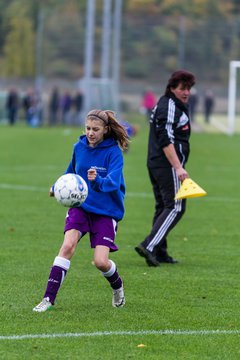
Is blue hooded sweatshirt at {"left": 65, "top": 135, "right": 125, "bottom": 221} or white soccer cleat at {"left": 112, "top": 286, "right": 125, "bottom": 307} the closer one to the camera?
blue hooded sweatshirt at {"left": 65, "top": 135, "right": 125, "bottom": 221}

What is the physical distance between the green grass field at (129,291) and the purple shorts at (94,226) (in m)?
0.57

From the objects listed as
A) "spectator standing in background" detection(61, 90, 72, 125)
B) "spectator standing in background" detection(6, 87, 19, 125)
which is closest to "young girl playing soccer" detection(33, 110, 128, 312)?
"spectator standing in background" detection(6, 87, 19, 125)

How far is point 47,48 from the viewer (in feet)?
236

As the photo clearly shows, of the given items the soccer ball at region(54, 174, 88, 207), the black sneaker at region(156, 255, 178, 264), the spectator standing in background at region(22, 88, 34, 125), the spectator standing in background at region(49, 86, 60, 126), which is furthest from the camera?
the spectator standing in background at region(22, 88, 34, 125)

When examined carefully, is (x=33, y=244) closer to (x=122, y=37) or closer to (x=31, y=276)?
(x=31, y=276)

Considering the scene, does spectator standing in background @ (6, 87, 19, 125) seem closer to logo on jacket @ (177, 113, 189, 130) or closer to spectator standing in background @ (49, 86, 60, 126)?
spectator standing in background @ (49, 86, 60, 126)

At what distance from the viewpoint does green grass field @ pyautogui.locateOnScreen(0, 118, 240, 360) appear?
7336 mm

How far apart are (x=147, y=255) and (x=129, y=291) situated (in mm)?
1553

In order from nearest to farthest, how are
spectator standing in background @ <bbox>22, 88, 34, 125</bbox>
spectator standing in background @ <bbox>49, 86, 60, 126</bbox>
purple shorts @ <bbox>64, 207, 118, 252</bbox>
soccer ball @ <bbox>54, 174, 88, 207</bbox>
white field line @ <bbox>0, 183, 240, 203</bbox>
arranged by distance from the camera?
1. soccer ball @ <bbox>54, 174, 88, 207</bbox>
2. purple shorts @ <bbox>64, 207, 118, 252</bbox>
3. white field line @ <bbox>0, 183, 240, 203</bbox>
4. spectator standing in background @ <bbox>49, 86, 60, 126</bbox>
5. spectator standing in background @ <bbox>22, 88, 34, 125</bbox>

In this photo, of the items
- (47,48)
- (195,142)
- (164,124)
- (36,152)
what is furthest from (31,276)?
(47,48)

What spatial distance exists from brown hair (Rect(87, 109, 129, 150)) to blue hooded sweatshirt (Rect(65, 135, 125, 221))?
44 mm

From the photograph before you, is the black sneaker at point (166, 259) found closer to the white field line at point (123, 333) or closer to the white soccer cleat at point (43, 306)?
the white soccer cleat at point (43, 306)

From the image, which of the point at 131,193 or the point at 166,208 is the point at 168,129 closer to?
the point at 166,208

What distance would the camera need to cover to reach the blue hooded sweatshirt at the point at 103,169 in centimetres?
862
